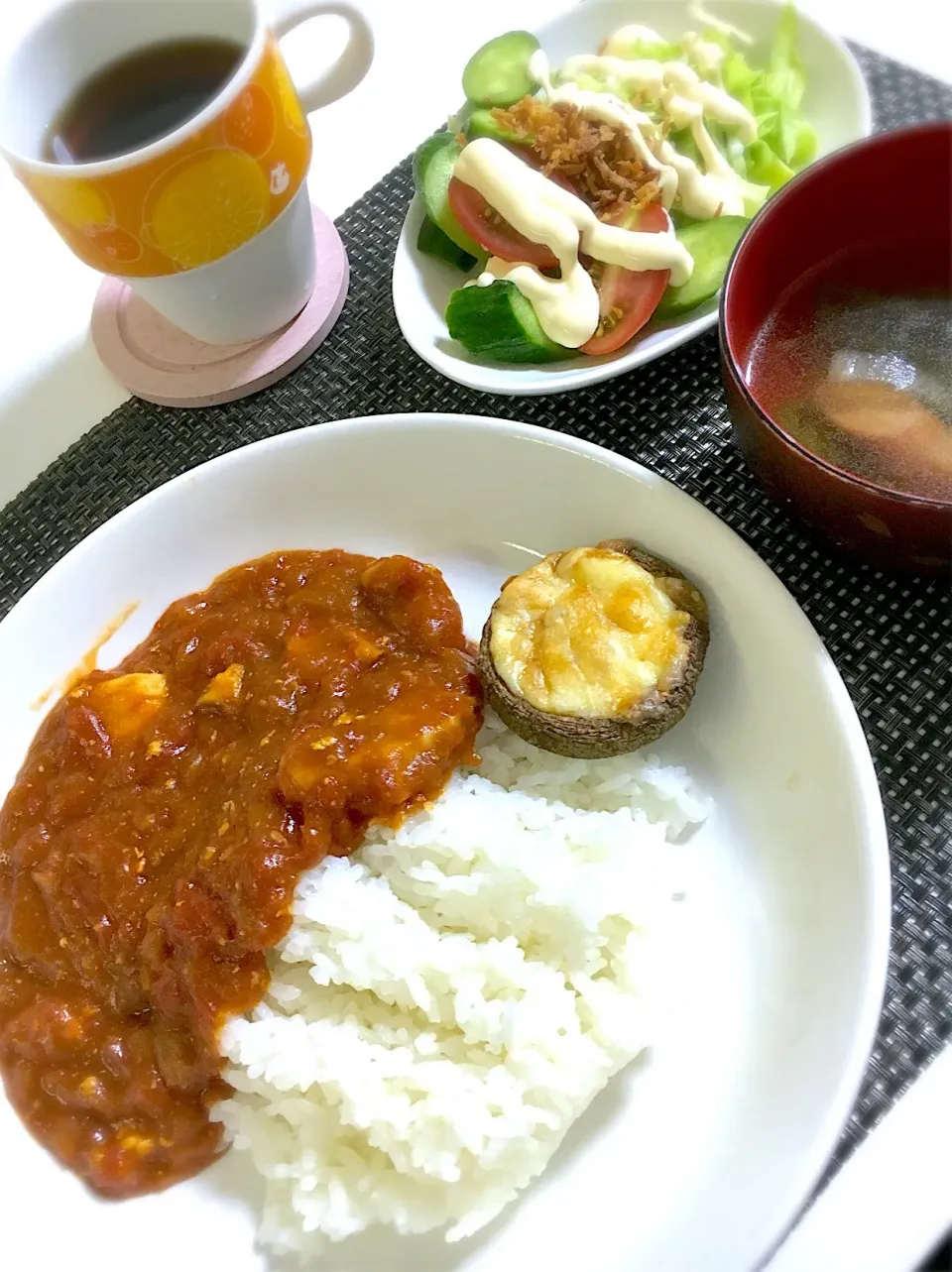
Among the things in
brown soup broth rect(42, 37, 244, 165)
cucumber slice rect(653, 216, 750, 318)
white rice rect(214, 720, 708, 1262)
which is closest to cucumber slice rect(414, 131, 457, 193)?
brown soup broth rect(42, 37, 244, 165)

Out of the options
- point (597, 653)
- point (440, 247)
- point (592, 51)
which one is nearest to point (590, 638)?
point (597, 653)

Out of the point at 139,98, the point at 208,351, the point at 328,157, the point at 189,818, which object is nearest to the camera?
the point at 189,818

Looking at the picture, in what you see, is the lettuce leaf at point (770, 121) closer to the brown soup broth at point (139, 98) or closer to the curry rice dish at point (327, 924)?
the brown soup broth at point (139, 98)

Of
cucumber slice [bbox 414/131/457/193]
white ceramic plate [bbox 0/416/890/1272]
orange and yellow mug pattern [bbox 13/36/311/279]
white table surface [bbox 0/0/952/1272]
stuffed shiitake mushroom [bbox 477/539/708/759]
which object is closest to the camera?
white ceramic plate [bbox 0/416/890/1272]

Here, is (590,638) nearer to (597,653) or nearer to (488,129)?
(597,653)

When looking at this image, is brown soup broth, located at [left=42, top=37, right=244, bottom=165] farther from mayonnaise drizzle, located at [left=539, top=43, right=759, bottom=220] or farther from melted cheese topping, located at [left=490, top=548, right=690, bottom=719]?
melted cheese topping, located at [left=490, top=548, right=690, bottom=719]

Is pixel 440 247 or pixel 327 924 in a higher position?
pixel 440 247
